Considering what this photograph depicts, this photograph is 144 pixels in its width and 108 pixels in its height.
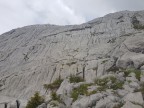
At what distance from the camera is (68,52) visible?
3519 inches

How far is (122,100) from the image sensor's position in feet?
142

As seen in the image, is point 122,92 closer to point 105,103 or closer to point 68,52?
point 105,103

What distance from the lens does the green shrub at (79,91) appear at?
48.6 metres

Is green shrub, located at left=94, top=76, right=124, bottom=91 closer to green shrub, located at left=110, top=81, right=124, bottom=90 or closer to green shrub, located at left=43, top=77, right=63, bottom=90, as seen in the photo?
green shrub, located at left=110, top=81, right=124, bottom=90

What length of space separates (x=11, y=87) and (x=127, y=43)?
31.6 meters

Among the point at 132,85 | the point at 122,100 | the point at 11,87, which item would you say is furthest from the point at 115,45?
the point at 122,100

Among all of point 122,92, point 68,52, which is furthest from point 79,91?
point 68,52

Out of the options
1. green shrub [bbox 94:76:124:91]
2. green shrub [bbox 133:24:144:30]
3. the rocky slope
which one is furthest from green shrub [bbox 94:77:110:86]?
green shrub [bbox 133:24:144:30]

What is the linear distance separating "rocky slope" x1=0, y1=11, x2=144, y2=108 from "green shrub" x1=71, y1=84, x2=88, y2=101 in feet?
13.4

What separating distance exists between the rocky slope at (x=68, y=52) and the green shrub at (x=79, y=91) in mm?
4095

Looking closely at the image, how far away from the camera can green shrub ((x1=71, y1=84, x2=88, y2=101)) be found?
159 feet

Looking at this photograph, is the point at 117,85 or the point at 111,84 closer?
the point at 117,85

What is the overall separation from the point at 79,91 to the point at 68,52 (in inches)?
1571

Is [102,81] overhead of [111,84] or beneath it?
overhead
